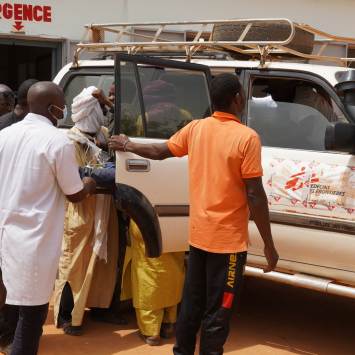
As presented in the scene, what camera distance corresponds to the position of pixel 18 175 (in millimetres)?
2580

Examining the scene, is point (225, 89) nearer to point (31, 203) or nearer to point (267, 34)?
point (31, 203)

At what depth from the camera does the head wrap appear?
3.89 meters

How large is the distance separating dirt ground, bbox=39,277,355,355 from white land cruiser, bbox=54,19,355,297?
61 cm

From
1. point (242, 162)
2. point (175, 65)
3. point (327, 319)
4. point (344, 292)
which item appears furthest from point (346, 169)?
point (327, 319)

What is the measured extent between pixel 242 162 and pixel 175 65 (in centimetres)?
143

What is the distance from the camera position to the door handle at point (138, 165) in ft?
11.5

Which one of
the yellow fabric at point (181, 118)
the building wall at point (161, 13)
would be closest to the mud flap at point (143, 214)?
the yellow fabric at point (181, 118)

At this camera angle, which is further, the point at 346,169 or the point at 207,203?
the point at 346,169

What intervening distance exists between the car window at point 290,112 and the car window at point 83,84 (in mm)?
1368

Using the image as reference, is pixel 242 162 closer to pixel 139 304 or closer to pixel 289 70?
pixel 289 70

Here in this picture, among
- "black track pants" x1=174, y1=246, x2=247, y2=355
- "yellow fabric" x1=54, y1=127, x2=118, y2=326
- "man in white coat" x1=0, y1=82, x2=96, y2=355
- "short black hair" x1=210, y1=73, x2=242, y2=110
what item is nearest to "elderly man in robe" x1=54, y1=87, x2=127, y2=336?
"yellow fabric" x1=54, y1=127, x2=118, y2=326

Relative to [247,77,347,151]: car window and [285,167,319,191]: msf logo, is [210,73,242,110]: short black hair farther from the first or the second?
[247,77,347,151]: car window

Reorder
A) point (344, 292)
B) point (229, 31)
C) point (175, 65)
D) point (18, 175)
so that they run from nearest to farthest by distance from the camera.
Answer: point (18, 175)
point (344, 292)
point (175, 65)
point (229, 31)

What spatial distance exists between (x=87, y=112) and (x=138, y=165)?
73cm
